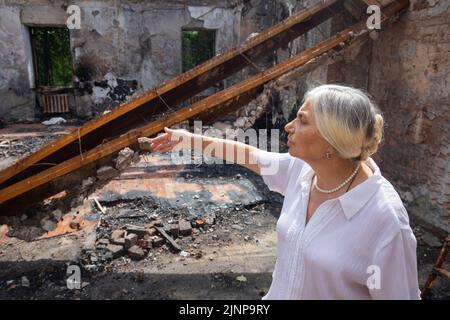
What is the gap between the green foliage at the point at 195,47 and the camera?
15562mm

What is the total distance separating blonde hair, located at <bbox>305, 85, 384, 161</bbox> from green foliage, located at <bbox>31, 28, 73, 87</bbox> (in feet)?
42.7

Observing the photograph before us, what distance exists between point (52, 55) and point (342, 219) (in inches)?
585

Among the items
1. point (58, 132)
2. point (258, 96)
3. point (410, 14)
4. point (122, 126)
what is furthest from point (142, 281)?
point (58, 132)

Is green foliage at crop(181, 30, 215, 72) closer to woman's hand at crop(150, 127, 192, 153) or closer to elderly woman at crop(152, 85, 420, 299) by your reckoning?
woman's hand at crop(150, 127, 192, 153)

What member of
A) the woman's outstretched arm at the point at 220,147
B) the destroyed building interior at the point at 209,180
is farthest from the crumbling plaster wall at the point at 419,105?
the woman's outstretched arm at the point at 220,147

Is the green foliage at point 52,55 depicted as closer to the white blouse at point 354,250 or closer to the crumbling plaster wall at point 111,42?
the crumbling plaster wall at point 111,42

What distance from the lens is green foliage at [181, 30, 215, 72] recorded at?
1556 centimetres

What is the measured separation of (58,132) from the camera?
32.8ft

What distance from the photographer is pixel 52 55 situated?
13.6 m

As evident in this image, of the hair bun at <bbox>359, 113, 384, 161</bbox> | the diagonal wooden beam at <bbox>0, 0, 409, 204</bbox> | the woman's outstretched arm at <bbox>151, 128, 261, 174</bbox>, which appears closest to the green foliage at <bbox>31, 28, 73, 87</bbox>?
the diagonal wooden beam at <bbox>0, 0, 409, 204</bbox>

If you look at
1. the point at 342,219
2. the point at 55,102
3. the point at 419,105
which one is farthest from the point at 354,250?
the point at 55,102

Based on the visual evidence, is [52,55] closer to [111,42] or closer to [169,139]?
[111,42]

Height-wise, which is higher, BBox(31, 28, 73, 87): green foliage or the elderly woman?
BBox(31, 28, 73, 87): green foliage
